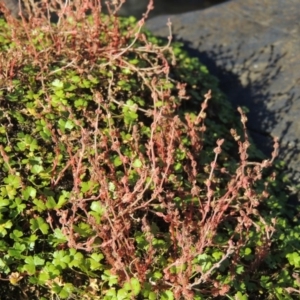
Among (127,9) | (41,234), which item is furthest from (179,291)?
(127,9)

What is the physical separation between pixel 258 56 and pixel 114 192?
7.66ft

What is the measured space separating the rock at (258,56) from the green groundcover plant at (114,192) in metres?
0.36

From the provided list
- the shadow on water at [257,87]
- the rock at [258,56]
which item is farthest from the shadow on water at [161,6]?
the shadow on water at [257,87]

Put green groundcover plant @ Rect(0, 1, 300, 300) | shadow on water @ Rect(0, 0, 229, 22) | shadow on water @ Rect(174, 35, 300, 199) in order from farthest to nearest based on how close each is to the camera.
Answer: shadow on water @ Rect(0, 0, 229, 22) < shadow on water @ Rect(174, 35, 300, 199) < green groundcover plant @ Rect(0, 1, 300, 300)

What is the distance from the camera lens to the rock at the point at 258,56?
4.11 m

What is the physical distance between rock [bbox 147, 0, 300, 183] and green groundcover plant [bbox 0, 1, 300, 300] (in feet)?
1.18

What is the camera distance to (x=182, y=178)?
3.09m

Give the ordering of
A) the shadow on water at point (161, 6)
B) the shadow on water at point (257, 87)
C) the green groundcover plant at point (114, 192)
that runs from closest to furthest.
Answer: the green groundcover plant at point (114, 192)
the shadow on water at point (257, 87)
the shadow on water at point (161, 6)

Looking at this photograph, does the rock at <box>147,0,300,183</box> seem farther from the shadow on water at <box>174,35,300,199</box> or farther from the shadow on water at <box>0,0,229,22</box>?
the shadow on water at <box>0,0,229,22</box>

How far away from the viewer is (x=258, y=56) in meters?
4.68

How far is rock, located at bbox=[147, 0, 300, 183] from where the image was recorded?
411cm

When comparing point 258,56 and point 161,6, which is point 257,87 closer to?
point 258,56

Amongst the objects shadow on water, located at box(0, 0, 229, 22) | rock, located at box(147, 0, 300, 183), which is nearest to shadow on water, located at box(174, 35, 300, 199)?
rock, located at box(147, 0, 300, 183)

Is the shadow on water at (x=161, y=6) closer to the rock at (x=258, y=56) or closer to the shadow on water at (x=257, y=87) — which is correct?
the rock at (x=258, y=56)
